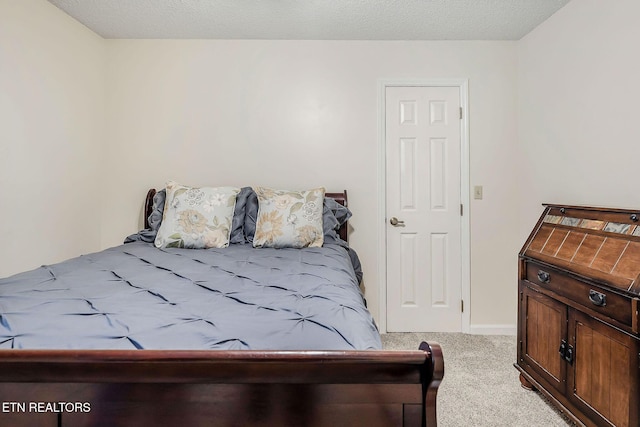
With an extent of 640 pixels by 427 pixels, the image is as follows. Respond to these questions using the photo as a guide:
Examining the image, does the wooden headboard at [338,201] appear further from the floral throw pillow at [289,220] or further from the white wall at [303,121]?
the floral throw pillow at [289,220]

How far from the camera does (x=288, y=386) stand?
29.4 inches

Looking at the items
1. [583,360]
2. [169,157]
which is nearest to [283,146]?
[169,157]

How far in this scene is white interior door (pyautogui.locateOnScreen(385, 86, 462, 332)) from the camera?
2.90 m

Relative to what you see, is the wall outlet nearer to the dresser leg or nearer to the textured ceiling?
the textured ceiling

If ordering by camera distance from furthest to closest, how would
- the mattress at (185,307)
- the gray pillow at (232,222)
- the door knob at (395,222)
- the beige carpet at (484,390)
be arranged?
the door knob at (395,222) < the gray pillow at (232,222) < the beige carpet at (484,390) < the mattress at (185,307)

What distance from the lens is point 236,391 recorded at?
2.45 feet

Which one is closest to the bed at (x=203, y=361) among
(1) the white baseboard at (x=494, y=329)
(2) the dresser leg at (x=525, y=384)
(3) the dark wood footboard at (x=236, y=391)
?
(3) the dark wood footboard at (x=236, y=391)

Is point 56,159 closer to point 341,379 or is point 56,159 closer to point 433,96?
point 341,379

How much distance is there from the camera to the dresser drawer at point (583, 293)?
1.42 meters

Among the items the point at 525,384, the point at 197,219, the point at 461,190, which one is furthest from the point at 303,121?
the point at 525,384

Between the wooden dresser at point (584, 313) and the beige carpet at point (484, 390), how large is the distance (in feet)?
0.31

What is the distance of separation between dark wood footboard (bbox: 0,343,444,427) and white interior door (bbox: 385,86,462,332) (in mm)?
2228

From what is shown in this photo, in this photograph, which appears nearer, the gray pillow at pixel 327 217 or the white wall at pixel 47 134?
the white wall at pixel 47 134

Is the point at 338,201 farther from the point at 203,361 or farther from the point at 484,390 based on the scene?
the point at 203,361
